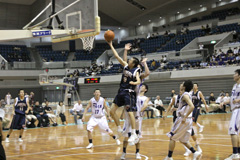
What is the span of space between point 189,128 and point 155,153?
1485mm

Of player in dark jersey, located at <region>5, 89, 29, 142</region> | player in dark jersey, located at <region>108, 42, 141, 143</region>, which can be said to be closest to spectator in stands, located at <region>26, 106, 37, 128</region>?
player in dark jersey, located at <region>5, 89, 29, 142</region>

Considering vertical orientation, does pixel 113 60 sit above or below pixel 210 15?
below

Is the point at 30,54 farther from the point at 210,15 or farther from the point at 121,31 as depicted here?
the point at 210,15

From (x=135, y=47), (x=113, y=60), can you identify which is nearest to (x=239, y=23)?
(x=135, y=47)

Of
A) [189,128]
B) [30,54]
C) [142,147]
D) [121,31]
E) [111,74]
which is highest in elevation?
[121,31]

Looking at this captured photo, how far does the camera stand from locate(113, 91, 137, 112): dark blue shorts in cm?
662

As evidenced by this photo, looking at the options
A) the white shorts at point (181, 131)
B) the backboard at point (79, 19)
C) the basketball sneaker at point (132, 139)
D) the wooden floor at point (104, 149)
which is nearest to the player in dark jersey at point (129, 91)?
the basketball sneaker at point (132, 139)

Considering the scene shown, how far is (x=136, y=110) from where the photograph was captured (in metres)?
6.78

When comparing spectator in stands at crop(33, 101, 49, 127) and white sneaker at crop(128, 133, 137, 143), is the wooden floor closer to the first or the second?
white sneaker at crop(128, 133, 137, 143)

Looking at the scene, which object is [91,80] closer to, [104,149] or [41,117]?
[41,117]

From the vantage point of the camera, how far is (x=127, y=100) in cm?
661

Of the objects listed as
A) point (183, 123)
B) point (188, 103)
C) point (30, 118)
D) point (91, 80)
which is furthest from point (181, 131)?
point (91, 80)

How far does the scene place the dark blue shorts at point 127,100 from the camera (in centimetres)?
662

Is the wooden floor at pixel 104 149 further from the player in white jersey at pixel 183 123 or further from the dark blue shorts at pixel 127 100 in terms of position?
the dark blue shorts at pixel 127 100
